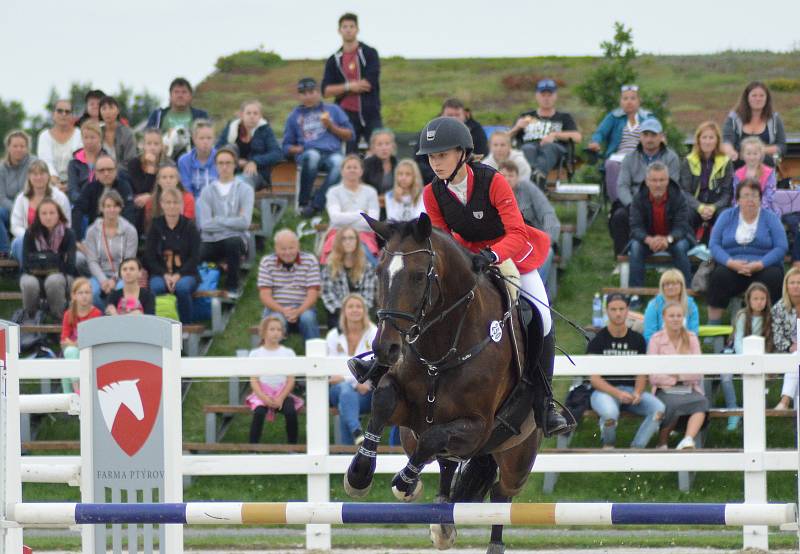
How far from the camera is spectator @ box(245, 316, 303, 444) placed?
1054 cm

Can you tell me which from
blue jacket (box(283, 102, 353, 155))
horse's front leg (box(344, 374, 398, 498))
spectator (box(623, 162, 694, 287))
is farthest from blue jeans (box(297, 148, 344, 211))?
horse's front leg (box(344, 374, 398, 498))

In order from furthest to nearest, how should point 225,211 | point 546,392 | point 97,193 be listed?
1. point 97,193
2. point 225,211
3. point 546,392

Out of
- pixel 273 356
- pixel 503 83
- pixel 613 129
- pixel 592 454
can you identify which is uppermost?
pixel 503 83

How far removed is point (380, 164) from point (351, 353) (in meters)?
3.46

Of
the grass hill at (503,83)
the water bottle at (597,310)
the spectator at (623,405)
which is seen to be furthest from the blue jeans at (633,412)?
the grass hill at (503,83)

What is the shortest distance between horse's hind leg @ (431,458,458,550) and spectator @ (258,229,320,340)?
4620 millimetres

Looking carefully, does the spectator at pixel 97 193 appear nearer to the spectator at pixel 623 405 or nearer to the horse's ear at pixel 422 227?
the spectator at pixel 623 405

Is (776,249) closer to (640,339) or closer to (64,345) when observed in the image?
(640,339)

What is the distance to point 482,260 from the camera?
662 centimetres

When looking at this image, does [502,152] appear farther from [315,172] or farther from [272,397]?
[272,397]

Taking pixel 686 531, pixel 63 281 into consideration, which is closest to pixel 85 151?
pixel 63 281

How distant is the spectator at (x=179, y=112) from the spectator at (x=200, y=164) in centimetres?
129

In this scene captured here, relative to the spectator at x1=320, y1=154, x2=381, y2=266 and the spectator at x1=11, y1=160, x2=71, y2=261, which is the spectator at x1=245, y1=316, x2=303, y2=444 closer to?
the spectator at x1=320, y1=154, x2=381, y2=266

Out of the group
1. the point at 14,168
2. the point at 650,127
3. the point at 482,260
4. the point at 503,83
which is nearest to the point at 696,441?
the point at 650,127
